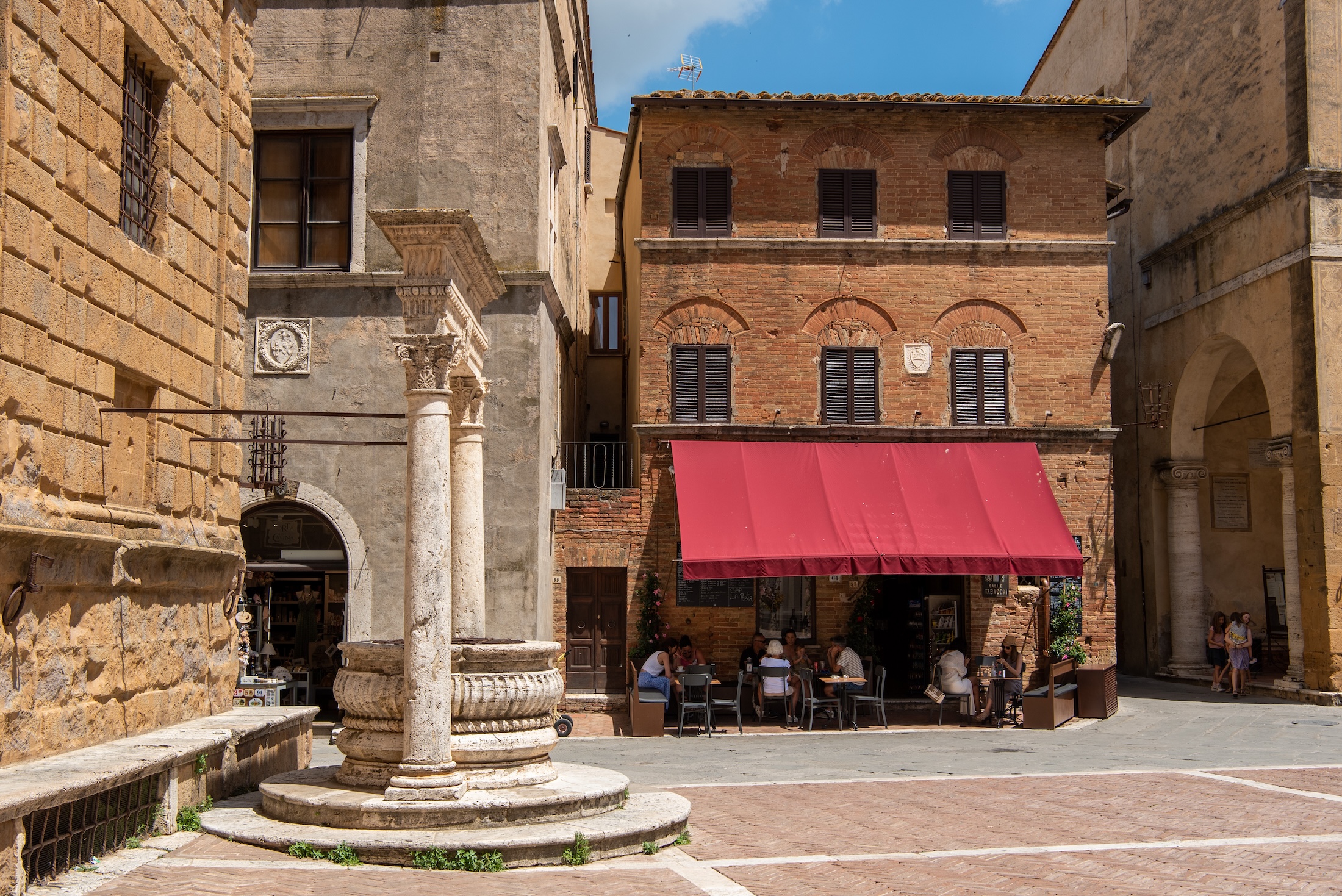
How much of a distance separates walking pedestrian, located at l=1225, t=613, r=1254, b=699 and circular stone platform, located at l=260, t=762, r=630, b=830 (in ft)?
47.0

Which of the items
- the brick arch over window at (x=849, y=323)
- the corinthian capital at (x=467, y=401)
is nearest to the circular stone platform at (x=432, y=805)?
the corinthian capital at (x=467, y=401)

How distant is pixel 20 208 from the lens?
23.7ft

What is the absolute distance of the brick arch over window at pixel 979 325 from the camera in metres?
19.2

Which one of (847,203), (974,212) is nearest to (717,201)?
(847,203)

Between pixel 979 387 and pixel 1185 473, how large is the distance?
5.28m

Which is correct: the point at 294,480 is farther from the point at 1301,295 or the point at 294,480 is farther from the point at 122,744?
the point at 1301,295

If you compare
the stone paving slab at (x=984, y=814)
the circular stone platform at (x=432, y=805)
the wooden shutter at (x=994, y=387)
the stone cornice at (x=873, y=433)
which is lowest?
the stone paving slab at (x=984, y=814)

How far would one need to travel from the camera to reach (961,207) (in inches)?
767

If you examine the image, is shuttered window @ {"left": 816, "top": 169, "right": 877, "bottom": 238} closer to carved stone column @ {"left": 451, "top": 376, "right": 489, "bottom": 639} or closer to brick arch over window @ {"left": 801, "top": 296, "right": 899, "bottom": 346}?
brick arch over window @ {"left": 801, "top": 296, "right": 899, "bottom": 346}

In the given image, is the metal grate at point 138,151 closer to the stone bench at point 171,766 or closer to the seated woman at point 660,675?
the stone bench at point 171,766

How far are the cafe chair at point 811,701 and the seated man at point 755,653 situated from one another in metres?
0.77

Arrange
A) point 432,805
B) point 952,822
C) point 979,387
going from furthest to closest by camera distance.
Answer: point 979,387 → point 952,822 → point 432,805

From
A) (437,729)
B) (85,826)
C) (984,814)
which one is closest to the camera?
(85,826)

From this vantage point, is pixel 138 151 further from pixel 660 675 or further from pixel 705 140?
pixel 705 140
